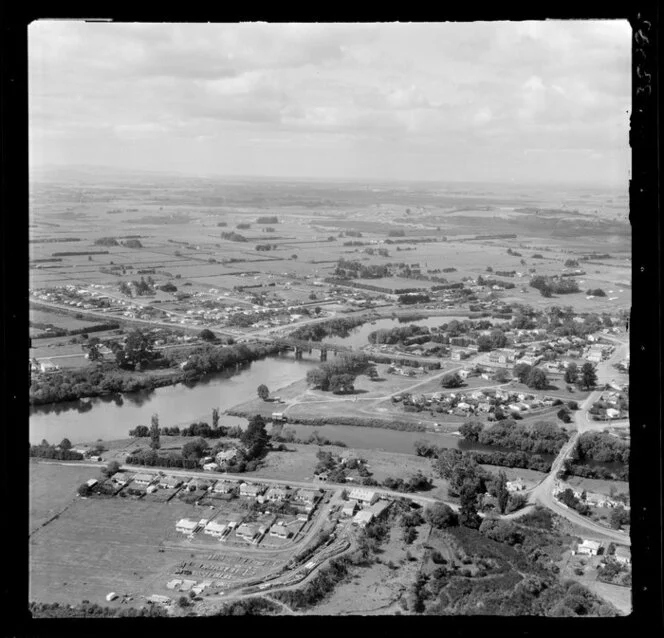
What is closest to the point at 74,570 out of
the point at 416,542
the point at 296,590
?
the point at 296,590

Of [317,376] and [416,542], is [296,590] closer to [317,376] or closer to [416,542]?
[416,542]

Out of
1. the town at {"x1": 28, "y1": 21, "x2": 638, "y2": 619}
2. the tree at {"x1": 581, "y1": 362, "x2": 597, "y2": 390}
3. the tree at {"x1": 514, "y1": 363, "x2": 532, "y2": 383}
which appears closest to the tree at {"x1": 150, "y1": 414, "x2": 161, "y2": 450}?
the town at {"x1": 28, "y1": 21, "x2": 638, "y2": 619}

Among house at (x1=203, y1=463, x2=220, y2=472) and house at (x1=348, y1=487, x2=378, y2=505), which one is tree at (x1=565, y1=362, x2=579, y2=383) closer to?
house at (x1=348, y1=487, x2=378, y2=505)

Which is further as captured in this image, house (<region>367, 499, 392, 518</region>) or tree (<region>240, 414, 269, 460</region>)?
tree (<region>240, 414, 269, 460</region>)

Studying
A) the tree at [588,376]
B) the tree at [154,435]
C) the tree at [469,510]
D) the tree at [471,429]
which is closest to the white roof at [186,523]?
the tree at [154,435]

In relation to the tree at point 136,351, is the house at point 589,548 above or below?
below

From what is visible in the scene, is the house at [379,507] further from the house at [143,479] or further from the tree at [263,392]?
the house at [143,479]

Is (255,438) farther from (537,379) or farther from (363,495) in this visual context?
(537,379)

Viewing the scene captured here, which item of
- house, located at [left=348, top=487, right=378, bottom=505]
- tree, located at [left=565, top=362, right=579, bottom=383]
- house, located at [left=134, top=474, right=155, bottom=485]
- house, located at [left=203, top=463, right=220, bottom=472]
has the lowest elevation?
house, located at [left=348, top=487, right=378, bottom=505]
